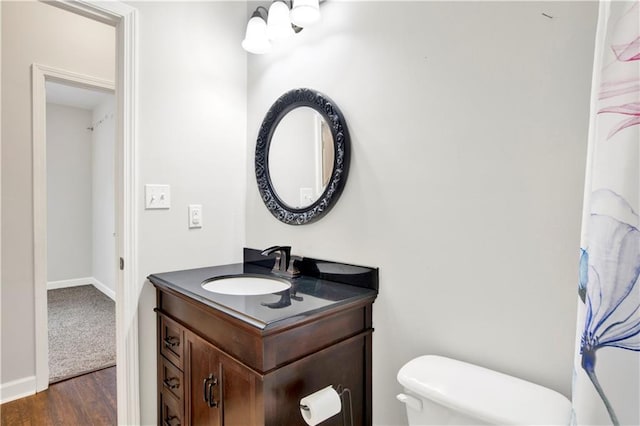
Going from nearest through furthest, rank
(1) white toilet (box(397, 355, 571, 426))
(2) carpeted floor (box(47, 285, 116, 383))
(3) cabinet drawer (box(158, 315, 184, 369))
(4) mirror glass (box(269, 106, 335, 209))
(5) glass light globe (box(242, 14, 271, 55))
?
(1) white toilet (box(397, 355, 571, 426))
(3) cabinet drawer (box(158, 315, 184, 369))
(4) mirror glass (box(269, 106, 335, 209))
(5) glass light globe (box(242, 14, 271, 55))
(2) carpeted floor (box(47, 285, 116, 383))

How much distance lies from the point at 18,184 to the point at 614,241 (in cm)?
287

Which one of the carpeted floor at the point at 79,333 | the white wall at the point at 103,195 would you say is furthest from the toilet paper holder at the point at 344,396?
the white wall at the point at 103,195

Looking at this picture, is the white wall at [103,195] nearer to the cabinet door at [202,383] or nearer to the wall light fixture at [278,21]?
the wall light fixture at [278,21]

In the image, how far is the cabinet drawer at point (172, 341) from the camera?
1394mm

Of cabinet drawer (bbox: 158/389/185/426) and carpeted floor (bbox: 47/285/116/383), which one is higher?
cabinet drawer (bbox: 158/389/185/426)

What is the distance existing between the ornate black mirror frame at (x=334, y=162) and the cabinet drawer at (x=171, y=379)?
0.81 metres

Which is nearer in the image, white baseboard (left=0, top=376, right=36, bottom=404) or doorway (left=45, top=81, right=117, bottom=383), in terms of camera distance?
white baseboard (left=0, top=376, right=36, bottom=404)

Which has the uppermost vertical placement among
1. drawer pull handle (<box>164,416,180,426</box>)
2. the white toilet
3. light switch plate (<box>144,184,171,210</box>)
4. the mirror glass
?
the mirror glass

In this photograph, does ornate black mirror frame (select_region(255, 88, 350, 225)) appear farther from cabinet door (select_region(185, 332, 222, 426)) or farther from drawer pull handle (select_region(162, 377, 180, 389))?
drawer pull handle (select_region(162, 377, 180, 389))

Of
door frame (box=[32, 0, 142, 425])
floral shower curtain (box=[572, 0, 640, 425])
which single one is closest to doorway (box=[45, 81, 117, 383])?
door frame (box=[32, 0, 142, 425])

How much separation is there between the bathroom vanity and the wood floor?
66cm

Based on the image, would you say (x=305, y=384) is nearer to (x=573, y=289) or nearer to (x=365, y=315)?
(x=365, y=315)

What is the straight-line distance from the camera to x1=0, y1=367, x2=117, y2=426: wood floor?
188cm

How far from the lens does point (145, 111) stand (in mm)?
1560
